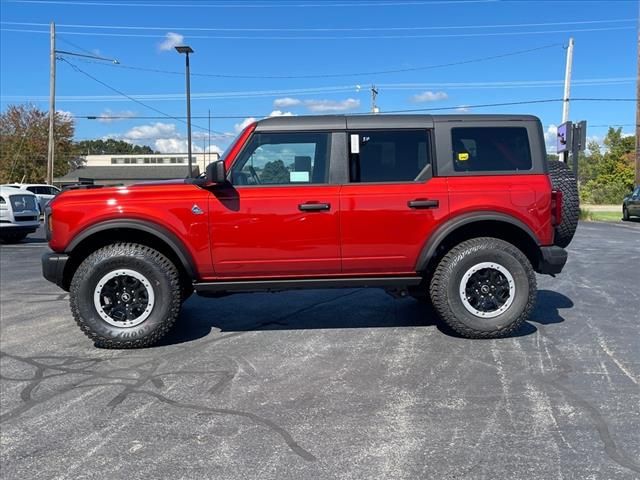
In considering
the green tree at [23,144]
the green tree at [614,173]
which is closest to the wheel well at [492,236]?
the green tree at [614,173]

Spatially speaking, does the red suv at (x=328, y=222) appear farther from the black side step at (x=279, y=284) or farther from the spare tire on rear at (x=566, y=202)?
the spare tire on rear at (x=566, y=202)

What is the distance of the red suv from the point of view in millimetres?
4867

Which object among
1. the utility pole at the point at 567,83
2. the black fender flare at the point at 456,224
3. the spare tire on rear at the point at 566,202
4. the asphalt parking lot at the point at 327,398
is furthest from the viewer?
the utility pole at the point at 567,83

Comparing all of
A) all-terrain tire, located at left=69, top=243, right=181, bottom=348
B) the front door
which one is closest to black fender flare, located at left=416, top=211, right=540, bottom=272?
the front door

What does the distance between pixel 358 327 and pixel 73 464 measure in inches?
124

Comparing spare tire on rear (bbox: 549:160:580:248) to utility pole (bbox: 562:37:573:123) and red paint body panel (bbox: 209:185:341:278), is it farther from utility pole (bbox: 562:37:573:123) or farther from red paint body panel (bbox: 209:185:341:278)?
utility pole (bbox: 562:37:573:123)

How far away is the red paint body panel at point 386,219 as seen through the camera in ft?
16.1

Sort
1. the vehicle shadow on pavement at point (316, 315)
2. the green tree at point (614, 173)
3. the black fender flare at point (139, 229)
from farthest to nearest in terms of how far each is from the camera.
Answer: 1. the green tree at point (614, 173)
2. the vehicle shadow on pavement at point (316, 315)
3. the black fender flare at point (139, 229)

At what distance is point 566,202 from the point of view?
17.6 ft

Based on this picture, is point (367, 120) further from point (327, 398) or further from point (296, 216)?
point (327, 398)

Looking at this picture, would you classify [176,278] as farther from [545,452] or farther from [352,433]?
[545,452]

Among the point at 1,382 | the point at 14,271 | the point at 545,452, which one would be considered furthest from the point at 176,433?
the point at 14,271

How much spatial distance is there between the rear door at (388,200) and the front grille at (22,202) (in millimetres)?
12738

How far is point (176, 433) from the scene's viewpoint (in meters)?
3.26
